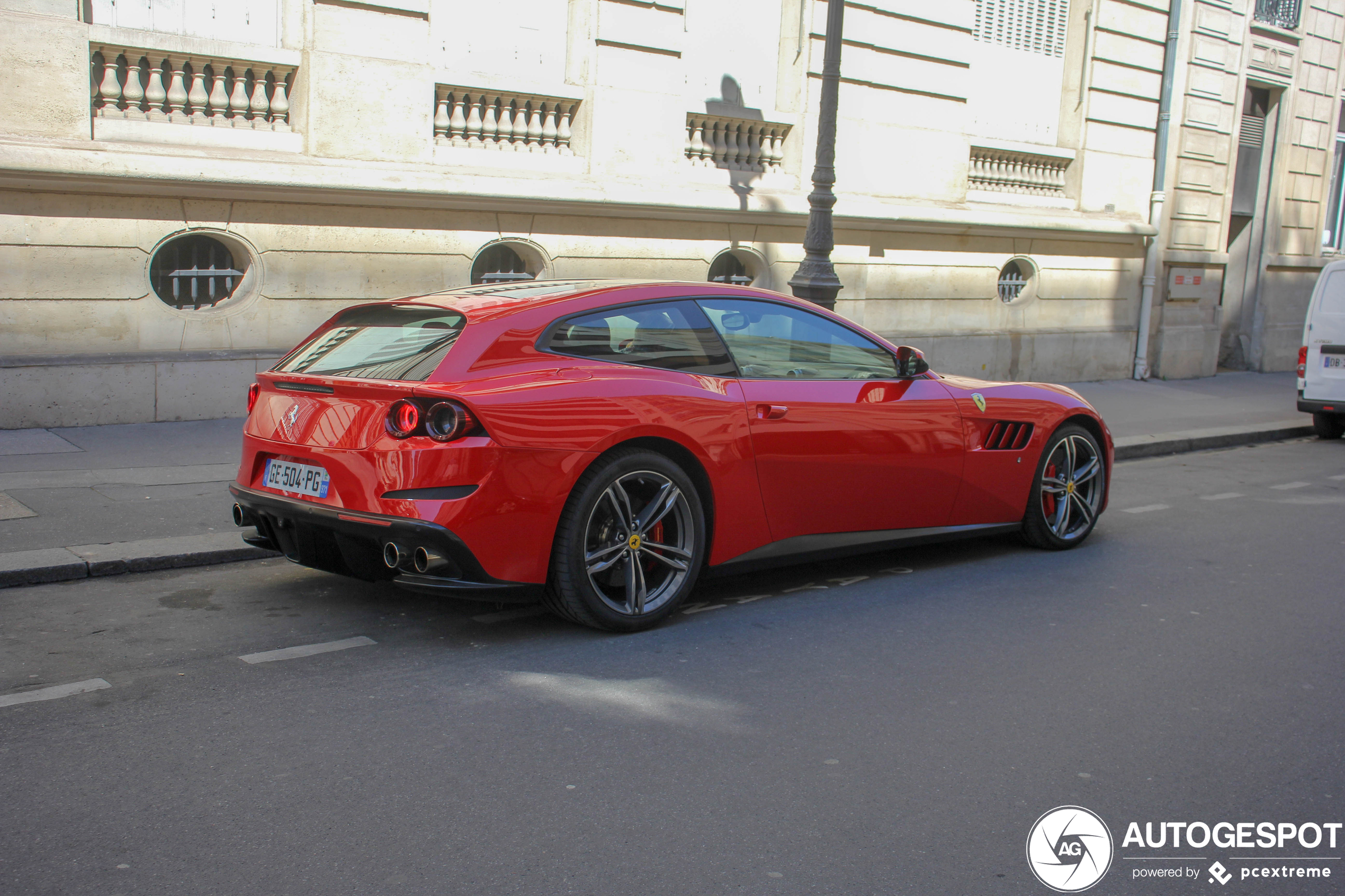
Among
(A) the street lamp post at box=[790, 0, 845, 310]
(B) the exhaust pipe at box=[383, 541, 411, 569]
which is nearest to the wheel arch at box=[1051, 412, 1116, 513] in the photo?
(A) the street lamp post at box=[790, 0, 845, 310]

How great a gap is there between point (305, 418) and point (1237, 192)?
63.9ft

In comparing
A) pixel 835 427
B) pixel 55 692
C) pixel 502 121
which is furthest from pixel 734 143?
pixel 55 692

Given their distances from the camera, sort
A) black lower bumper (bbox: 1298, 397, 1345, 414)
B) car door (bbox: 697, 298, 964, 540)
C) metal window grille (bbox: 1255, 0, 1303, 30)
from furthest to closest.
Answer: metal window grille (bbox: 1255, 0, 1303, 30)
black lower bumper (bbox: 1298, 397, 1345, 414)
car door (bbox: 697, 298, 964, 540)

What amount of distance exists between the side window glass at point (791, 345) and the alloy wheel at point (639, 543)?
30.5 inches

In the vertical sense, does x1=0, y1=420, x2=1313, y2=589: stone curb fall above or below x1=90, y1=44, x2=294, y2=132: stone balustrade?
below

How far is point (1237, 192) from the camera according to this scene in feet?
66.3

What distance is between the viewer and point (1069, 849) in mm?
3205

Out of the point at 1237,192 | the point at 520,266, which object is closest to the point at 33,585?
the point at 520,266

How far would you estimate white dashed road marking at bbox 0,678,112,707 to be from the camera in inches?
155

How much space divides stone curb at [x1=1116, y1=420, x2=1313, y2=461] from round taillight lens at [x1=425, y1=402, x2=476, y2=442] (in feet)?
27.0

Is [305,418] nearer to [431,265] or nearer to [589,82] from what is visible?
[431,265]

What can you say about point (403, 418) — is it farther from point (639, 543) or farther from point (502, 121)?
point (502, 121)

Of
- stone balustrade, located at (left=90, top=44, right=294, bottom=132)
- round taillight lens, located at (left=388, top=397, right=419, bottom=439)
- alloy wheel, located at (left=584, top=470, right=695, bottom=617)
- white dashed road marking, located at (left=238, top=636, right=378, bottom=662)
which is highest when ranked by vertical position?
stone balustrade, located at (left=90, top=44, right=294, bottom=132)

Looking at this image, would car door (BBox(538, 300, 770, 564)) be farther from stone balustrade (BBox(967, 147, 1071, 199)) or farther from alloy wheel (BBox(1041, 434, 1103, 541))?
stone balustrade (BBox(967, 147, 1071, 199))
